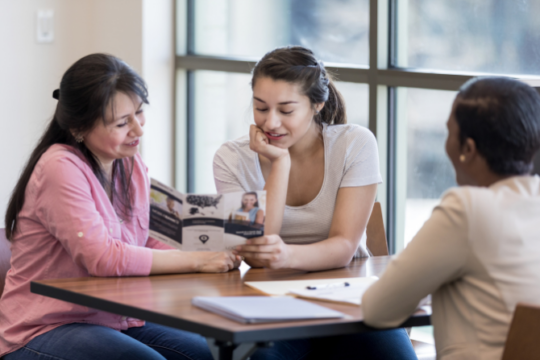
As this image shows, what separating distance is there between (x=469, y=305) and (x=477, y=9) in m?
1.89

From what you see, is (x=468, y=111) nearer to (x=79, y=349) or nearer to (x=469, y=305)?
(x=469, y=305)

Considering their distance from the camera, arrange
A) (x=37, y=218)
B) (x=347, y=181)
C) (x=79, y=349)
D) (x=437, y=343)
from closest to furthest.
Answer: (x=437, y=343), (x=79, y=349), (x=37, y=218), (x=347, y=181)

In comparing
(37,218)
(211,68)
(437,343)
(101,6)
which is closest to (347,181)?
(437,343)

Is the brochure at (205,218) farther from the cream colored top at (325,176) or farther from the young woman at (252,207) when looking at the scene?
the cream colored top at (325,176)

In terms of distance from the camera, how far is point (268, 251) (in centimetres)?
190

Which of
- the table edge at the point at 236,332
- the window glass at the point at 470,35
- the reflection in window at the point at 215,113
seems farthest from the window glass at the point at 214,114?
the table edge at the point at 236,332

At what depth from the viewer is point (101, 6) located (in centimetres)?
432

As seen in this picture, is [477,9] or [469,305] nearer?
[469,305]

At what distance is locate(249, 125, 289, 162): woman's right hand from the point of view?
218cm

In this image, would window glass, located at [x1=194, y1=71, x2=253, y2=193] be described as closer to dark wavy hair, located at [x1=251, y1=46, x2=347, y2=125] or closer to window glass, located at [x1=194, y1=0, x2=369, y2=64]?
window glass, located at [x1=194, y1=0, x2=369, y2=64]

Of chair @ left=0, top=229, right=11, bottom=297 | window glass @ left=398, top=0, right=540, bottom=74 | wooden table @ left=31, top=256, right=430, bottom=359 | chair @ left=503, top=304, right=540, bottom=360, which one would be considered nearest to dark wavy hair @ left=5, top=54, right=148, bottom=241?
chair @ left=0, top=229, right=11, bottom=297

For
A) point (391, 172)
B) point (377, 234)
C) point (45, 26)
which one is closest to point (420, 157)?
point (391, 172)

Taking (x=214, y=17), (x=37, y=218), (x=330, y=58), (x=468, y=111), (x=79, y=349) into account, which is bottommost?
(x=79, y=349)

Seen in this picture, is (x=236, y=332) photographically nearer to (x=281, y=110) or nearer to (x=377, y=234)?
(x=281, y=110)
